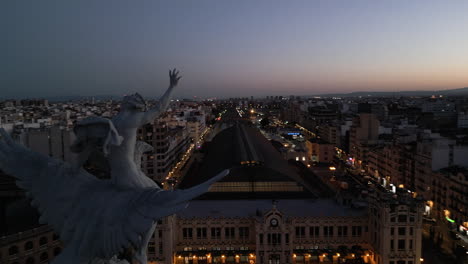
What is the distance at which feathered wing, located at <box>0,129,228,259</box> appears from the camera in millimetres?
7594

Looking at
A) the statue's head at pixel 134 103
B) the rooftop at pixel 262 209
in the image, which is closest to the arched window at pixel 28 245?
the rooftop at pixel 262 209

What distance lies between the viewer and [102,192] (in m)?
8.30

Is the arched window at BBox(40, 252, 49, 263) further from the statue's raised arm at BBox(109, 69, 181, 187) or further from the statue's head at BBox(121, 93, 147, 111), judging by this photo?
the statue's head at BBox(121, 93, 147, 111)

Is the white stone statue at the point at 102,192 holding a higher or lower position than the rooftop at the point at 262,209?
higher

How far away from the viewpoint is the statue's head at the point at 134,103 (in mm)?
8562

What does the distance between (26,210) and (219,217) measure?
16219mm

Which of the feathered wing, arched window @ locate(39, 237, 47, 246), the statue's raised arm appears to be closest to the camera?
the feathered wing

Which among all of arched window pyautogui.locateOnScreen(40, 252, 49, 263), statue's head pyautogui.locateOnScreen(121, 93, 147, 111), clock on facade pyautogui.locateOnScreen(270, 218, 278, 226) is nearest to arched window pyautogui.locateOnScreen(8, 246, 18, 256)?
arched window pyautogui.locateOnScreen(40, 252, 49, 263)

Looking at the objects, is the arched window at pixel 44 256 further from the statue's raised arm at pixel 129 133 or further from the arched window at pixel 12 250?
the statue's raised arm at pixel 129 133

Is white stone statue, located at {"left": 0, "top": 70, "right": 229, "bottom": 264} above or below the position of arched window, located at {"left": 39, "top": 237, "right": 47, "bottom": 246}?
above

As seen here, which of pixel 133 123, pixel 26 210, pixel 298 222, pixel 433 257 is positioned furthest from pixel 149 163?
pixel 133 123

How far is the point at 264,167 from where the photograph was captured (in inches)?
1708

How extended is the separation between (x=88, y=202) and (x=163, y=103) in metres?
2.88

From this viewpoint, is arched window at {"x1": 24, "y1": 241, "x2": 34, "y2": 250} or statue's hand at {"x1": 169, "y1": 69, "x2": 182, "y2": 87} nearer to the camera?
statue's hand at {"x1": 169, "y1": 69, "x2": 182, "y2": 87}
